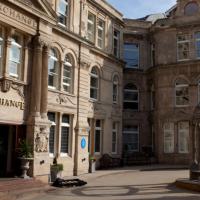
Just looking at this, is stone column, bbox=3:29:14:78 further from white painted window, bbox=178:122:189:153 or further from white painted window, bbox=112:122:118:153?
white painted window, bbox=178:122:189:153

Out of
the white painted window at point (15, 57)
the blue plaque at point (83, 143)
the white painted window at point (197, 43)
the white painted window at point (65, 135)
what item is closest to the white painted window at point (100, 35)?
the white painted window at point (65, 135)

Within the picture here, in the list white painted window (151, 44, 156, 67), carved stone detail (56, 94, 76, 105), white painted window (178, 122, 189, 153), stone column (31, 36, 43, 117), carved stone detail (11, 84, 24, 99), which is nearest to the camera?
carved stone detail (11, 84, 24, 99)

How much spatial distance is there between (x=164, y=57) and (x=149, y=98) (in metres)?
3.70

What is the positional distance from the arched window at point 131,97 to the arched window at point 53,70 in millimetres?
11939

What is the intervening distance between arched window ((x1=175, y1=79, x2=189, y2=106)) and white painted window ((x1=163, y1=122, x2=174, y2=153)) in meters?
1.88

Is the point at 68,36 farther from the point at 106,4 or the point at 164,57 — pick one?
the point at 164,57

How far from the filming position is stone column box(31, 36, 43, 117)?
1786cm

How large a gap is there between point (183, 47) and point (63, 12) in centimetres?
1231

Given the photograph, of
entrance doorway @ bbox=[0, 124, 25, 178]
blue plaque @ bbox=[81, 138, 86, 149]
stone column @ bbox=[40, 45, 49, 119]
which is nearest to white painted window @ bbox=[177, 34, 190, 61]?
blue plaque @ bbox=[81, 138, 86, 149]

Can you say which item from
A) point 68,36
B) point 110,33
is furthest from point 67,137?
point 110,33

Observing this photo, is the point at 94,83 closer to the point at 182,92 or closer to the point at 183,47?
the point at 182,92

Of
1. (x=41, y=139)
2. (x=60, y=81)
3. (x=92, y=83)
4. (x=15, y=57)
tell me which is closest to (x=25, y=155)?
Result: (x=41, y=139)

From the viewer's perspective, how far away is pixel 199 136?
21.5 meters

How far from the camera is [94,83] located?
Result: 26.1m
